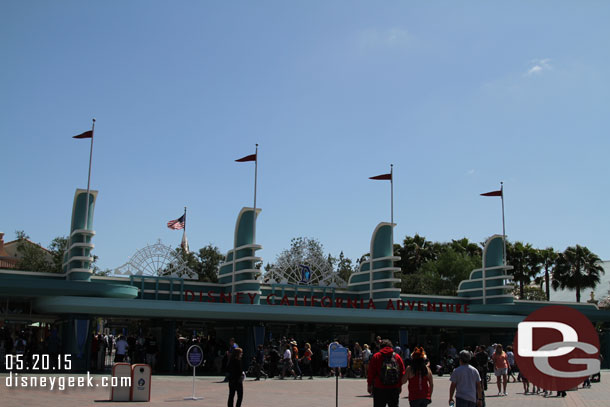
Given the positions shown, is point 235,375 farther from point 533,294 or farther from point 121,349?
point 533,294

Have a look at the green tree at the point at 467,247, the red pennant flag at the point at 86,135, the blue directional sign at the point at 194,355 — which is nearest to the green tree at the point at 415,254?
the green tree at the point at 467,247

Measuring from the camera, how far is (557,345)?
12.4 meters

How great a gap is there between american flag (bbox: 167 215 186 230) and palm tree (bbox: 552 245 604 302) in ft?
118

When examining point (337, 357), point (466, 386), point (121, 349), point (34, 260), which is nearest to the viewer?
point (466, 386)

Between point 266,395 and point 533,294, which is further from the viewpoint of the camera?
point 533,294

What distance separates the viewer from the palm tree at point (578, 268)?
5859 centimetres

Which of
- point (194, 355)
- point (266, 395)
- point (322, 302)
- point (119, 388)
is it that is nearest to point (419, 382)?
point (119, 388)

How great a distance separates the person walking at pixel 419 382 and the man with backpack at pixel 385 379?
0.18 metres

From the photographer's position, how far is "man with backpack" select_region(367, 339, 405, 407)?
11117mm

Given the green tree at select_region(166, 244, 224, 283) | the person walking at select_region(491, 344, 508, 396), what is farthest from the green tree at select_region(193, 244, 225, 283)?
the person walking at select_region(491, 344, 508, 396)

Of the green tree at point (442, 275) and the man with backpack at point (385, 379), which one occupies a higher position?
the green tree at point (442, 275)

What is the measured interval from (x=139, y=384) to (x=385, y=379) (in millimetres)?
7866

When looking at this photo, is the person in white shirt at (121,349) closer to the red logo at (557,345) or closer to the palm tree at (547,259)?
the red logo at (557,345)

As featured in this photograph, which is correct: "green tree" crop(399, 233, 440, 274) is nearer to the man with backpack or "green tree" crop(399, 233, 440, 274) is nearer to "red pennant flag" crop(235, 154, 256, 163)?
"red pennant flag" crop(235, 154, 256, 163)
